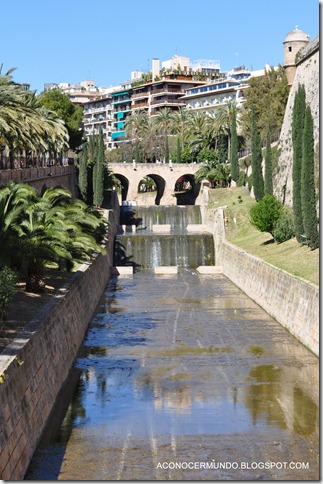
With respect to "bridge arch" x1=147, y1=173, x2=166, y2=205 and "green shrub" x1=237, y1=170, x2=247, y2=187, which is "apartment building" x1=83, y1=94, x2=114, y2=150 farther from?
"green shrub" x1=237, y1=170, x2=247, y2=187

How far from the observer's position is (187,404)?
2367 centimetres

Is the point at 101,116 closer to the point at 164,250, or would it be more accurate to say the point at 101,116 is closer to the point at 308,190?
the point at 164,250

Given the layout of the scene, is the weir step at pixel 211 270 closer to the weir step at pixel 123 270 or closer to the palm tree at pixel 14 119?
the weir step at pixel 123 270

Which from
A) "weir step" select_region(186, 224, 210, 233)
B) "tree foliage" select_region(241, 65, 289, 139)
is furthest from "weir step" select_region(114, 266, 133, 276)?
"tree foliage" select_region(241, 65, 289, 139)

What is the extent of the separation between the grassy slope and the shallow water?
2.79 m

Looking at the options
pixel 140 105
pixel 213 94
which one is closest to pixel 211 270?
pixel 213 94

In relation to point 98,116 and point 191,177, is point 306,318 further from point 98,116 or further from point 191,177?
point 98,116

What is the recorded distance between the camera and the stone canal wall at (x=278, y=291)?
3022 cm

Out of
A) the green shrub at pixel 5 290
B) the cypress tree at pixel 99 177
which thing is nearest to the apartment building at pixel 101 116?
the cypress tree at pixel 99 177

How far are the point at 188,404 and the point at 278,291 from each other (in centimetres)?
1444

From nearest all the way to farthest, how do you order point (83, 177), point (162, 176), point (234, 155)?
point (83, 177)
point (234, 155)
point (162, 176)

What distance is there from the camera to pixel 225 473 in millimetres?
18078

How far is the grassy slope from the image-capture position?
36875 mm

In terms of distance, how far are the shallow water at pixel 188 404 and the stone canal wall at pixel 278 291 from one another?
66cm
